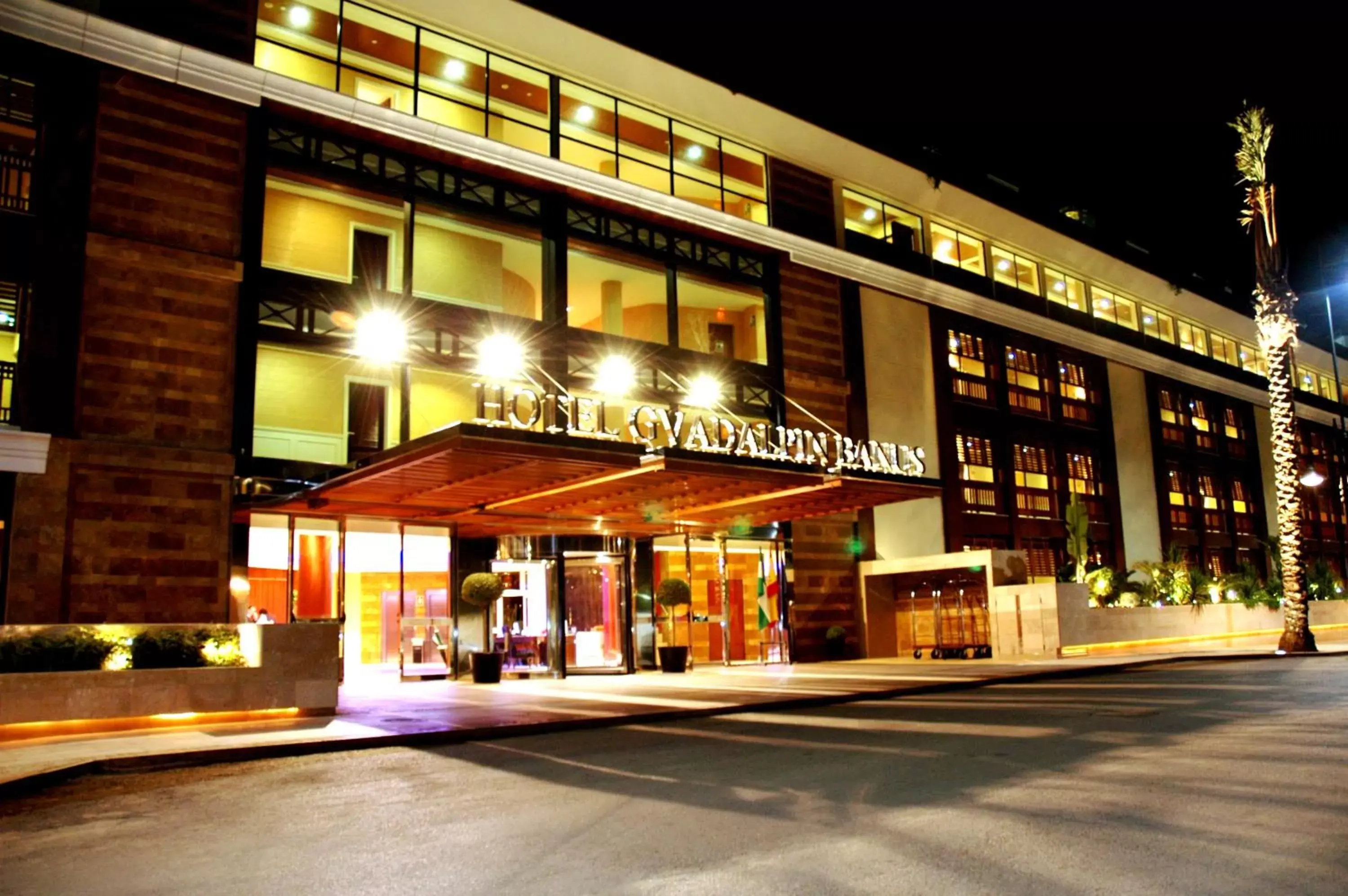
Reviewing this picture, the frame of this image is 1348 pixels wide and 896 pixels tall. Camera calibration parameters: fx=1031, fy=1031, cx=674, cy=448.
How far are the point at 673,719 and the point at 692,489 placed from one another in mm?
6856

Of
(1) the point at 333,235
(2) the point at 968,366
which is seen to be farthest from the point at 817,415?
(1) the point at 333,235

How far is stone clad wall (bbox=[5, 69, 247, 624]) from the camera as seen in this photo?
56.0ft

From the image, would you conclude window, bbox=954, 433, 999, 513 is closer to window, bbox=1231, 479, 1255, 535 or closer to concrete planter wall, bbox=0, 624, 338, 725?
window, bbox=1231, 479, 1255, 535

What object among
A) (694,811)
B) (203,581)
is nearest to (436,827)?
(694,811)

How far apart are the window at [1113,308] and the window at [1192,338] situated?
4.32 meters

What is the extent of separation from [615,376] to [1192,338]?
1351 inches

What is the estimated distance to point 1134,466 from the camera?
40344mm

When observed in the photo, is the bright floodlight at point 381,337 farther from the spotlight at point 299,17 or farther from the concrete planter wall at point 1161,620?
the concrete planter wall at point 1161,620

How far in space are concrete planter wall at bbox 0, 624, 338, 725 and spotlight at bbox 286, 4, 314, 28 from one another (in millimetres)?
13551

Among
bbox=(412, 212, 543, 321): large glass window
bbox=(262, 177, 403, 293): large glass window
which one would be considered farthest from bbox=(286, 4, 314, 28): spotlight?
bbox=(412, 212, 543, 321): large glass window

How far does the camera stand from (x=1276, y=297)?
88.0ft

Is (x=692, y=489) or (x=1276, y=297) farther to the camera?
(x=1276, y=297)

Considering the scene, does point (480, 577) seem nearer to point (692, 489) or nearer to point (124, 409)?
point (692, 489)

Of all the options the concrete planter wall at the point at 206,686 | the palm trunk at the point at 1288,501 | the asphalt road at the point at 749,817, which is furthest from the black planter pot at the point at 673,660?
the palm trunk at the point at 1288,501
